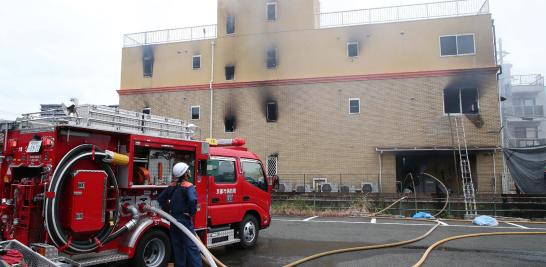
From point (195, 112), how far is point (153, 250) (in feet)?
52.0

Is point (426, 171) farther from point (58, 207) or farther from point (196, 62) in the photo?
point (58, 207)

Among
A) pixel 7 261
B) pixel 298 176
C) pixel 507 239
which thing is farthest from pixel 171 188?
pixel 298 176

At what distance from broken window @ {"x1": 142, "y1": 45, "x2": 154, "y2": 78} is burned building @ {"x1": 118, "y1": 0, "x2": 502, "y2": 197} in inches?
5.6

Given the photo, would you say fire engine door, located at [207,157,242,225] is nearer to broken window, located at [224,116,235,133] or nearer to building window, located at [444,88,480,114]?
broken window, located at [224,116,235,133]

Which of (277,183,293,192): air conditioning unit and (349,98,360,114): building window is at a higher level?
(349,98,360,114): building window

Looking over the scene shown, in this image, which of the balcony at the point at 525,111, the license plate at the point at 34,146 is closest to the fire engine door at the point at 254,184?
the license plate at the point at 34,146

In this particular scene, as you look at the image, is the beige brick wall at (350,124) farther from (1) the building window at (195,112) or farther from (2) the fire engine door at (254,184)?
(2) the fire engine door at (254,184)

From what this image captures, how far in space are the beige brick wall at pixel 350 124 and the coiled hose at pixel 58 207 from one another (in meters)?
14.3

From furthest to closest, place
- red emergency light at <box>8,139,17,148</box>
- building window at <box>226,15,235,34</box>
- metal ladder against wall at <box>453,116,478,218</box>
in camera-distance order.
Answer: building window at <box>226,15,235,34</box>
metal ladder against wall at <box>453,116,478,218</box>
red emergency light at <box>8,139,17,148</box>

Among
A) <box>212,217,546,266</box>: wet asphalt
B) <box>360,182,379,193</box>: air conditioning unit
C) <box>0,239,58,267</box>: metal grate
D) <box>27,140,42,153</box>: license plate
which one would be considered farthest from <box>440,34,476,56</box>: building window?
<box>0,239,58,267</box>: metal grate

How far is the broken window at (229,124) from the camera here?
2114cm

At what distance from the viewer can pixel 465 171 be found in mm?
16906

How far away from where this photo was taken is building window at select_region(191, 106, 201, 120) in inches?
862

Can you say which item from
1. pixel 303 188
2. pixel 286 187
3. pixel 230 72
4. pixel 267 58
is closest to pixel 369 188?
pixel 303 188
